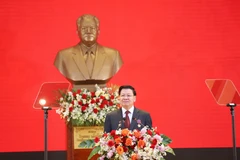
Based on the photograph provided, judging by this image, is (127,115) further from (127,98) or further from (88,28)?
(88,28)

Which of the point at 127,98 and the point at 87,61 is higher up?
the point at 87,61

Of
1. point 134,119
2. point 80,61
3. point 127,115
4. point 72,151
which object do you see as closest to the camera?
point 134,119

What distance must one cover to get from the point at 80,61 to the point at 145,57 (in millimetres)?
1698

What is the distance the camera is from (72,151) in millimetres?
5004

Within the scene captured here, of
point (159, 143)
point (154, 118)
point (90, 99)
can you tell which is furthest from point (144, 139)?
point (154, 118)

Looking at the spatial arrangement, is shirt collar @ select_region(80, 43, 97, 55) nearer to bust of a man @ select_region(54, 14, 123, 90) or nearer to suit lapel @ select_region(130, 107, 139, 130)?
bust of a man @ select_region(54, 14, 123, 90)

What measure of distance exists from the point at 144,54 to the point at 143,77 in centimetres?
33

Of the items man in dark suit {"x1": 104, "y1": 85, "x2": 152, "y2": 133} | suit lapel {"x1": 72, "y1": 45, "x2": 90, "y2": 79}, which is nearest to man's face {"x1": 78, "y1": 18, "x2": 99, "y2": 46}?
suit lapel {"x1": 72, "y1": 45, "x2": 90, "y2": 79}

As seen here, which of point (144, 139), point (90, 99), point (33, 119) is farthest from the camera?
point (33, 119)

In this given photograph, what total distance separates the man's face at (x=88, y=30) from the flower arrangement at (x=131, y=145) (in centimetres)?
250

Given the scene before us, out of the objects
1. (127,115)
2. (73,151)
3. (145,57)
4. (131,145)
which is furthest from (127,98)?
(145,57)

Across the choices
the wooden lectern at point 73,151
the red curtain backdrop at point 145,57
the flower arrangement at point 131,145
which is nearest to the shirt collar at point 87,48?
the wooden lectern at point 73,151

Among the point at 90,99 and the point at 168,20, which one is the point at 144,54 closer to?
the point at 168,20

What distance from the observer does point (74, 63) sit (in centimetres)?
515
